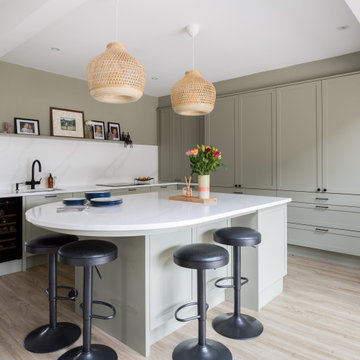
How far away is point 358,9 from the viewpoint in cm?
216

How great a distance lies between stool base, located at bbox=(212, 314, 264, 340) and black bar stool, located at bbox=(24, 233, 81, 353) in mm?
1010

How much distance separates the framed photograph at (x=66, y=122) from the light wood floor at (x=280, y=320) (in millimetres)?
2017

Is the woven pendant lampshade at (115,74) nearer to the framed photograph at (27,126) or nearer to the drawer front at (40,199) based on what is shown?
the drawer front at (40,199)

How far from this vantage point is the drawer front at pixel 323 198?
3.61 metres

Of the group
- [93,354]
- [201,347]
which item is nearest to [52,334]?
[93,354]

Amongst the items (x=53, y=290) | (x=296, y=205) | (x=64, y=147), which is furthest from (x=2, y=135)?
(x=296, y=205)

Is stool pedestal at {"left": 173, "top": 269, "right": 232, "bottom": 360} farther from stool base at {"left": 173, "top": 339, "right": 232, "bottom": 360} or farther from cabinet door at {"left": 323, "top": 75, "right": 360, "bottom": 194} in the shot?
cabinet door at {"left": 323, "top": 75, "right": 360, "bottom": 194}

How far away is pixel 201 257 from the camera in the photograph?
1.78 meters

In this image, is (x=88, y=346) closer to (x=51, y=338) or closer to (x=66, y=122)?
(x=51, y=338)

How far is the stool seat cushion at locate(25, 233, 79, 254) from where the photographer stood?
2012mm

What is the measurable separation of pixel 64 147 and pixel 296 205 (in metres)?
3.35

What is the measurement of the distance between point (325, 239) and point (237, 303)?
2053 millimetres

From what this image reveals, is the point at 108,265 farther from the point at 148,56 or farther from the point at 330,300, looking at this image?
the point at 148,56

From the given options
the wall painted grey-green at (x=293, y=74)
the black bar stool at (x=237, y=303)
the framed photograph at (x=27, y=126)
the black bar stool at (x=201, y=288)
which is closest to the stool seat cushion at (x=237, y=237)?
the black bar stool at (x=237, y=303)
